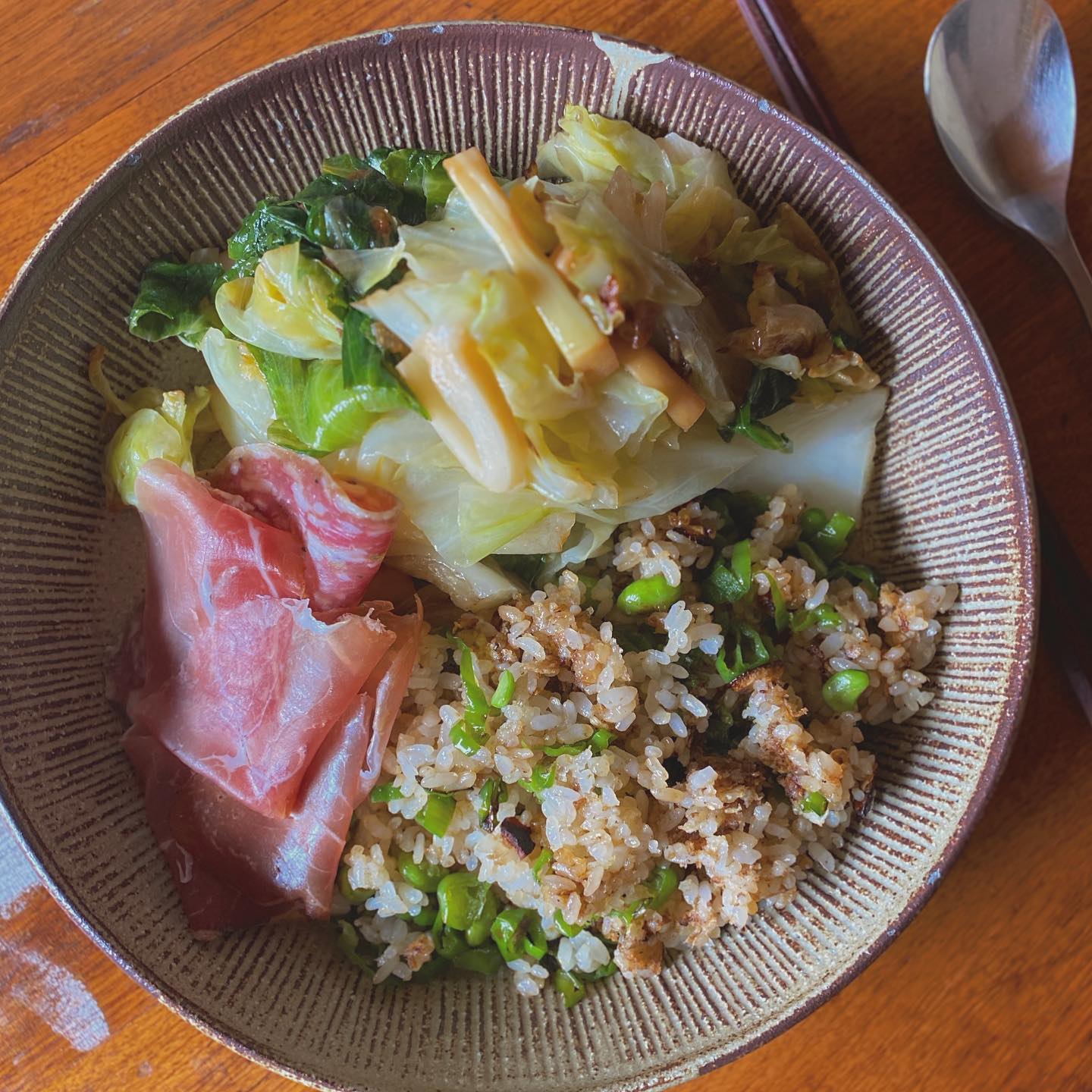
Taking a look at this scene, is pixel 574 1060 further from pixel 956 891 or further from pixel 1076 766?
pixel 1076 766

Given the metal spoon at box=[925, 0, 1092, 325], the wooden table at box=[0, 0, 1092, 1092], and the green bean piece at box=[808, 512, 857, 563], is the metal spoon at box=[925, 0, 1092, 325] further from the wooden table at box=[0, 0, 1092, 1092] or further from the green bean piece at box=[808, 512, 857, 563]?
the green bean piece at box=[808, 512, 857, 563]

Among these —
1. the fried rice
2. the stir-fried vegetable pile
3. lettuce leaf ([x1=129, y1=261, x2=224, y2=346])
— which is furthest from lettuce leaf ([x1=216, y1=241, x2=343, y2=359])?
the fried rice

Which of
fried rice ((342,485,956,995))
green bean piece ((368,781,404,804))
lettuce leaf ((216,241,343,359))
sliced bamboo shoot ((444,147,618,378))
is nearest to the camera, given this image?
sliced bamboo shoot ((444,147,618,378))

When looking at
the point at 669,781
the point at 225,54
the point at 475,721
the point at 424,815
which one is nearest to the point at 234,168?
the point at 225,54

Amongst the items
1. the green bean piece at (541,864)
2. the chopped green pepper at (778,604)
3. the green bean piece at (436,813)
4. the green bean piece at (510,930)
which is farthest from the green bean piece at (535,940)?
the chopped green pepper at (778,604)

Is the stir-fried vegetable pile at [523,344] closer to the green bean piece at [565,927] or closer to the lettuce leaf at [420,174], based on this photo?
the lettuce leaf at [420,174]
